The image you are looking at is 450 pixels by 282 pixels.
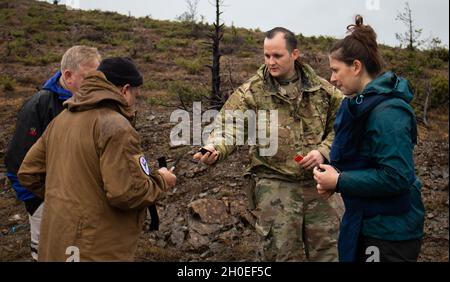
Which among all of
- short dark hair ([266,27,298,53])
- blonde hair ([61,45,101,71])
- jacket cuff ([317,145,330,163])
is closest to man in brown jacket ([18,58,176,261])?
blonde hair ([61,45,101,71])

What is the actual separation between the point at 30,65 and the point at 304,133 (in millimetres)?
14968

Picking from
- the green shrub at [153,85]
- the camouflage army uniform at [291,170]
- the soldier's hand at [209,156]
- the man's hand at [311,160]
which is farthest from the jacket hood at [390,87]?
the green shrub at [153,85]

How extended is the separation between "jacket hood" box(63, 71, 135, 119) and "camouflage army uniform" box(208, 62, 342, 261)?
3.34 feet

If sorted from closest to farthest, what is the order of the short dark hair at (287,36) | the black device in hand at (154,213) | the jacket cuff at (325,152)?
the black device in hand at (154,213) → the jacket cuff at (325,152) → the short dark hair at (287,36)

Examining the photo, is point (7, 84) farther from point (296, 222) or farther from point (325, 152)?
point (325, 152)

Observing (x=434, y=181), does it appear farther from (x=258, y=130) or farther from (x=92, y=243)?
(x=92, y=243)

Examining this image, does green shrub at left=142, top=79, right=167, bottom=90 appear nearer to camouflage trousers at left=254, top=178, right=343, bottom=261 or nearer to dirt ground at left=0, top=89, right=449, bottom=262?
dirt ground at left=0, top=89, right=449, bottom=262

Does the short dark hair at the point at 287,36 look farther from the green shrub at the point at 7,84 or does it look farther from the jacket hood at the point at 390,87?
the green shrub at the point at 7,84

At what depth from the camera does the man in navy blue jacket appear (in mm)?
3186

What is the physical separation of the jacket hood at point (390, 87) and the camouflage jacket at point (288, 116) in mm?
1084

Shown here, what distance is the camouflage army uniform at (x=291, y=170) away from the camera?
346 cm

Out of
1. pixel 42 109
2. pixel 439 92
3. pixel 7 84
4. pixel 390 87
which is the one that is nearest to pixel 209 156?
pixel 42 109

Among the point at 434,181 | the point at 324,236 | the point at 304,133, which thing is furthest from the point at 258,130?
the point at 434,181

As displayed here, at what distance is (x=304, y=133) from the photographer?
11.8ft
